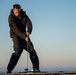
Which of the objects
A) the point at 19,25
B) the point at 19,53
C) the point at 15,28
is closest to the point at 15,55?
the point at 19,53

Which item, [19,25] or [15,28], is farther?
[19,25]

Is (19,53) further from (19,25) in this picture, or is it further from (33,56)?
(19,25)

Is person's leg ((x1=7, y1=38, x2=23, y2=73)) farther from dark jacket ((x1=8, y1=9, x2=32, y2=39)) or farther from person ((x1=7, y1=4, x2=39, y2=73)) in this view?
dark jacket ((x1=8, y1=9, x2=32, y2=39))

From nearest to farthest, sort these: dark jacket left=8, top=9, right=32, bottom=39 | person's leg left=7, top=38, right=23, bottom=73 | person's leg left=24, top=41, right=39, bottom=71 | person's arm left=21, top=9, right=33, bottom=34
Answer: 1. person's leg left=7, top=38, right=23, bottom=73
2. dark jacket left=8, top=9, right=32, bottom=39
3. person's leg left=24, top=41, right=39, bottom=71
4. person's arm left=21, top=9, right=33, bottom=34

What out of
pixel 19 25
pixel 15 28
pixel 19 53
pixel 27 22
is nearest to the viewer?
pixel 19 53

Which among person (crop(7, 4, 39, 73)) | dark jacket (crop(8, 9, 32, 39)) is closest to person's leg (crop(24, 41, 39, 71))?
person (crop(7, 4, 39, 73))

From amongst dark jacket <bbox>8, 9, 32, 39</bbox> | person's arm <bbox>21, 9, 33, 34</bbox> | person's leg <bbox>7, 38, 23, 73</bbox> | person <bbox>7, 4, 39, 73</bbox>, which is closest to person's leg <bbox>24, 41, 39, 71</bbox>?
person <bbox>7, 4, 39, 73</bbox>

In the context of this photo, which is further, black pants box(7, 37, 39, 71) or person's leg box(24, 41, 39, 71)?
person's leg box(24, 41, 39, 71)

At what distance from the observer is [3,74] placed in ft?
35.5

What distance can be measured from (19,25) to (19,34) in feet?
1.81

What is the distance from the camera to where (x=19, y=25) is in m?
12.5

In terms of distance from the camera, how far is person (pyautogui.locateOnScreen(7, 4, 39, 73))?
39.7 feet

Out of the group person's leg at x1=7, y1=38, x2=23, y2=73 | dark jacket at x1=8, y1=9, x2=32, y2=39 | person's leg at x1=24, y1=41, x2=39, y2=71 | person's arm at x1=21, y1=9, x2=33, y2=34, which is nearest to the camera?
person's leg at x1=7, y1=38, x2=23, y2=73

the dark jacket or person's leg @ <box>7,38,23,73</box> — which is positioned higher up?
the dark jacket
